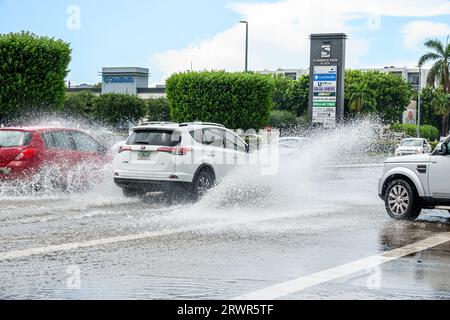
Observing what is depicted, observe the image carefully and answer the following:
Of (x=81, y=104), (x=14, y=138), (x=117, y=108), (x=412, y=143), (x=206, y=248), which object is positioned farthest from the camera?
(x=81, y=104)

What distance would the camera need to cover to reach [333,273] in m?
7.64

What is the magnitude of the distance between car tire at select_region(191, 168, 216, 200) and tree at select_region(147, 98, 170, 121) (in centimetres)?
8287

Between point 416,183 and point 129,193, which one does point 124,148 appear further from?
point 416,183

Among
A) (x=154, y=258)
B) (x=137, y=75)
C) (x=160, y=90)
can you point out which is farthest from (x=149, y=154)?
(x=137, y=75)

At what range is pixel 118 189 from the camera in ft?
56.7

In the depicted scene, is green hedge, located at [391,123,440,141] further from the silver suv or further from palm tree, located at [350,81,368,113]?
the silver suv

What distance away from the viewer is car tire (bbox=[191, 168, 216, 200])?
14.9 meters

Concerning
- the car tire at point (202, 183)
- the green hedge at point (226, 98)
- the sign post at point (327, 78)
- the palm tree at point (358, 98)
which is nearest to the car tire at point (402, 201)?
the car tire at point (202, 183)

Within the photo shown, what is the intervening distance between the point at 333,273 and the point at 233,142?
8921 millimetres

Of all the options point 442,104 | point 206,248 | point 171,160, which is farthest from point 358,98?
point 206,248

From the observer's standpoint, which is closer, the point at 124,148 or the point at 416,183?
the point at 416,183

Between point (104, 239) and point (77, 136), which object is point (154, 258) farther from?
point (77, 136)

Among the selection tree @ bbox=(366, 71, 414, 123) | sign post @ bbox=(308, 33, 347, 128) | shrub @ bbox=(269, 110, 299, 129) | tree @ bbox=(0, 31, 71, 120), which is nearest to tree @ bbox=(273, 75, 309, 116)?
shrub @ bbox=(269, 110, 299, 129)
